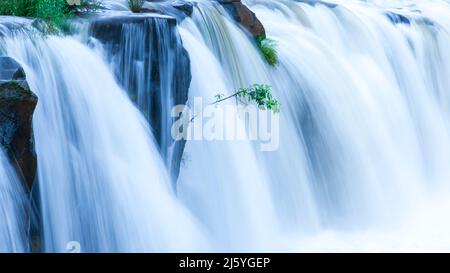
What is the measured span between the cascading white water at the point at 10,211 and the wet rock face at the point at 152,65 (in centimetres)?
177

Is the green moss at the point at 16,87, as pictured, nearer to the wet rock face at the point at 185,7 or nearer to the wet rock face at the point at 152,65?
the wet rock face at the point at 152,65

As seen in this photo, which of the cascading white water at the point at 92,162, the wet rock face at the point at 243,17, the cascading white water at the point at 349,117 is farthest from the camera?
the wet rock face at the point at 243,17

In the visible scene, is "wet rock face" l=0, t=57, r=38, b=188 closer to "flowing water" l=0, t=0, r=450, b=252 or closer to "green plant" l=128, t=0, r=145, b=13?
"flowing water" l=0, t=0, r=450, b=252

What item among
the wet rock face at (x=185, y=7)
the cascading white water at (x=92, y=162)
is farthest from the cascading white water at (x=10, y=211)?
the wet rock face at (x=185, y=7)

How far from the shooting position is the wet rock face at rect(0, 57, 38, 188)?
14.4ft

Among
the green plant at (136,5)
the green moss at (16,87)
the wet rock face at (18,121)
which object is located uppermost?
the green plant at (136,5)

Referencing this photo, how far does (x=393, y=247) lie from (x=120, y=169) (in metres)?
3.15

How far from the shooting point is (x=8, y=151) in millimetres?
4469

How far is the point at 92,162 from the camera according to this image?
5.39 m

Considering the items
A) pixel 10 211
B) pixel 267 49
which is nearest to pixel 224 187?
pixel 267 49

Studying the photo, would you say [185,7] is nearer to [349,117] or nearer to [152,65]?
[152,65]

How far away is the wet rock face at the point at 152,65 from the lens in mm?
6074

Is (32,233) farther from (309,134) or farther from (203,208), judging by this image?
(309,134)

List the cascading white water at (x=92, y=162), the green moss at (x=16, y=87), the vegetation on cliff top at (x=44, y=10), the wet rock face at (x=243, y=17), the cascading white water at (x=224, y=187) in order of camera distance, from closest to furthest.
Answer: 1. the green moss at (x=16, y=87)
2. the cascading white water at (x=92, y=162)
3. the vegetation on cliff top at (x=44, y=10)
4. the cascading white water at (x=224, y=187)
5. the wet rock face at (x=243, y=17)
